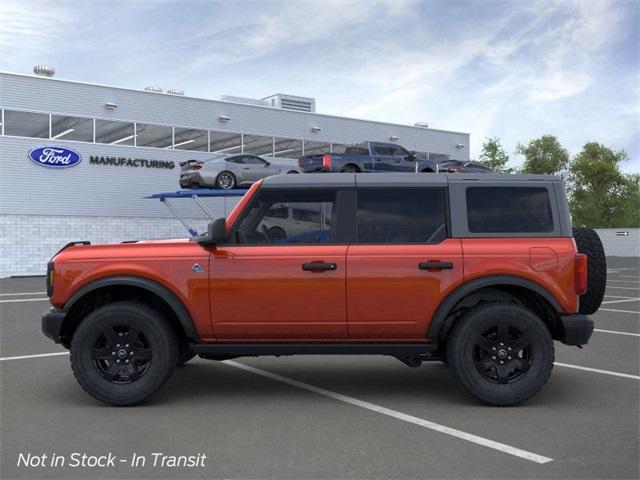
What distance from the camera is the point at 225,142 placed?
107 feet

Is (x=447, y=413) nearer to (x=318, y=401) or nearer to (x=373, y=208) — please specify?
(x=318, y=401)

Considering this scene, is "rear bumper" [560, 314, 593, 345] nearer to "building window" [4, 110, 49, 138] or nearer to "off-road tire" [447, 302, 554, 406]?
"off-road tire" [447, 302, 554, 406]

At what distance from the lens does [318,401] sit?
5.76 m

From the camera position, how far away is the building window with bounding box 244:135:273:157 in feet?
109

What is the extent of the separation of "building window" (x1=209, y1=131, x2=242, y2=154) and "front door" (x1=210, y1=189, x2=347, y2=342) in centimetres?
2715

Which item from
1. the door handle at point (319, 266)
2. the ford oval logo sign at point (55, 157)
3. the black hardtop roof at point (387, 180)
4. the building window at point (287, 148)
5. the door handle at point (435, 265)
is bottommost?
the door handle at point (435, 265)

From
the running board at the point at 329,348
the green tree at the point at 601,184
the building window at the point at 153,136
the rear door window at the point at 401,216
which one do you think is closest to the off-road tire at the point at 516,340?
the running board at the point at 329,348

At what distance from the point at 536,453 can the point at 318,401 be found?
2020 mm

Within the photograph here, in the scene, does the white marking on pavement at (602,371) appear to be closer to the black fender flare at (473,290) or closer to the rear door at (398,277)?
the black fender flare at (473,290)

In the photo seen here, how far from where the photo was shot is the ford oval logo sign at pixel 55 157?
27375 mm

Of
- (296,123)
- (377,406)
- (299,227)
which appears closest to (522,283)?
(377,406)

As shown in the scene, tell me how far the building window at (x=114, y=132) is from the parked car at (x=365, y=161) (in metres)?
11.2

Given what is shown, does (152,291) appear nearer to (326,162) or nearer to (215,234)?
(215,234)

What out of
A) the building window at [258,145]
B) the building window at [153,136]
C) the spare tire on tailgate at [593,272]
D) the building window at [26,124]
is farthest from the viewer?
the building window at [258,145]
